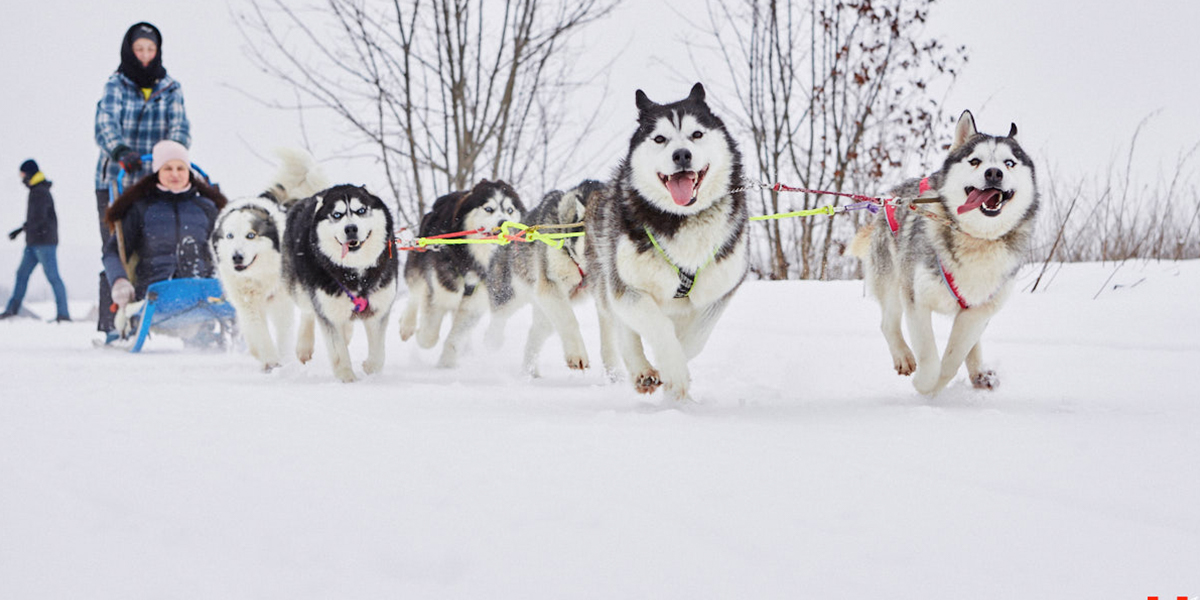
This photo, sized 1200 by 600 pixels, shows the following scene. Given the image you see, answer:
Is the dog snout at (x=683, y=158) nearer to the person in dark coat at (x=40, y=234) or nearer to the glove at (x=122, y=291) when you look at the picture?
the glove at (x=122, y=291)

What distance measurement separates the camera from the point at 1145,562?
1.41 m

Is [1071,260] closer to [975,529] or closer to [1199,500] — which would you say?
[1199,500]

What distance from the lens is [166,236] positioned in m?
5.84

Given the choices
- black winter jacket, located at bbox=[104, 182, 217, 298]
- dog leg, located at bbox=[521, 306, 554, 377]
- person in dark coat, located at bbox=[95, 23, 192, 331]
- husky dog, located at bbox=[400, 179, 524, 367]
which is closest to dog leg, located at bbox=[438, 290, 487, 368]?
husky dog, located at bbox=[400, 179, 524, 367]

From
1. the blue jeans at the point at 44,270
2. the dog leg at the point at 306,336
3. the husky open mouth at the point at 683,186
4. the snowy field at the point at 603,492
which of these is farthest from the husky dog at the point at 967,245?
the blue jeans at the point at 44,270

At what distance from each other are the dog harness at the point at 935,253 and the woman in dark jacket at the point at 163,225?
4697mm

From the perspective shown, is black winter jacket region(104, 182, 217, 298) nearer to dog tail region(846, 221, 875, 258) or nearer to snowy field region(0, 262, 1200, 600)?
snowy field region(0, 262, 1200, 600)

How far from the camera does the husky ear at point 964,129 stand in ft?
10.3

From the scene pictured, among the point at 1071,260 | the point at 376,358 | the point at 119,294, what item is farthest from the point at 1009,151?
the point at 119,294

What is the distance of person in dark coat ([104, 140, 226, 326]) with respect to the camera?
5.80 m

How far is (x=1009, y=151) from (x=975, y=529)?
1.90m

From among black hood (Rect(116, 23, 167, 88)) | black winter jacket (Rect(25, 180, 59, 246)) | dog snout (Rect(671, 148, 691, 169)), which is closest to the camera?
dog snout (Rect(671, 148, 691, 169))

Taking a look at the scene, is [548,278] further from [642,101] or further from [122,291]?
[122,291]

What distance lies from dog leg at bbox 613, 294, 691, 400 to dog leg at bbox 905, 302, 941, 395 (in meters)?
0.94
